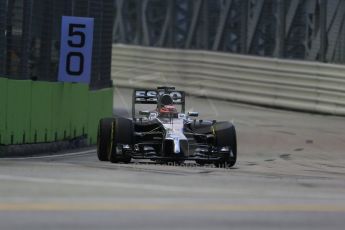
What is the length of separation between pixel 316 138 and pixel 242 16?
28.9 ft

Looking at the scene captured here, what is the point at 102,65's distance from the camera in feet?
72.3

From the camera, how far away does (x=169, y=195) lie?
9.40 meters

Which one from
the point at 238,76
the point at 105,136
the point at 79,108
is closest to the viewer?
the point at 105,136

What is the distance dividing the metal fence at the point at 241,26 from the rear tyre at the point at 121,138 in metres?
11.9

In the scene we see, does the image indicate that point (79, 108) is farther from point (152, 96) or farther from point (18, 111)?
point (152, 96)

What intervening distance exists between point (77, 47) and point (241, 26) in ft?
40.5

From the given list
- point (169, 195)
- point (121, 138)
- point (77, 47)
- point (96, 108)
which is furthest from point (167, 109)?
point (96, 108)

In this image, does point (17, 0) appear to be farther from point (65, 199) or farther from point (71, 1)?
point (65, 199)

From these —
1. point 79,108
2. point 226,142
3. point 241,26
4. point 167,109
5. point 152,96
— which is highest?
point 241,26

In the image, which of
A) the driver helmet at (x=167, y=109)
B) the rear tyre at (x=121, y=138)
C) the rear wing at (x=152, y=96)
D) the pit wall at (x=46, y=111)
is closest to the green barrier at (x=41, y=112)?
the pit wall at (x=46, y=111)

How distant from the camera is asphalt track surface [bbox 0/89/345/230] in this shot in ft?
25.6

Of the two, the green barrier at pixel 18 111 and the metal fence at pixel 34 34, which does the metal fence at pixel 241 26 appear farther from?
the green barrier at pixel 18 111

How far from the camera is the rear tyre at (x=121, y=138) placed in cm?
1380

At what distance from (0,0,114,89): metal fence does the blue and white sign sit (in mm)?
684
